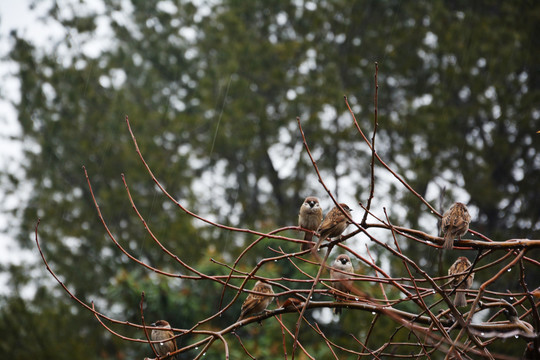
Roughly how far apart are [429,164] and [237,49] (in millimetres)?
4352

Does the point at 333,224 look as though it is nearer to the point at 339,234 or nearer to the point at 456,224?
the point at 339,234

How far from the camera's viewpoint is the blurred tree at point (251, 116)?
1007 cm

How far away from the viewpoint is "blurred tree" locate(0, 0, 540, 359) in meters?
10.1

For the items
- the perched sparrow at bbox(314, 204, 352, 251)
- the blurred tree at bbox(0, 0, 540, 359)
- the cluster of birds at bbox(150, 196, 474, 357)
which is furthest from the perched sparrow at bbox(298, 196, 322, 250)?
the blurred tree at bbox(0, 0, 540, 359)

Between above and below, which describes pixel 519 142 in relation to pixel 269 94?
below

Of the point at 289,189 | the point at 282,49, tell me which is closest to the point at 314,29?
the point at 282,49

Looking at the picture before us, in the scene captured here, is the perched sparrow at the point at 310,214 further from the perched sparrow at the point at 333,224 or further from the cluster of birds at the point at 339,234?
the perched sparrow at the point at 333,224

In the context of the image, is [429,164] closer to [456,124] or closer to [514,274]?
[456,124]

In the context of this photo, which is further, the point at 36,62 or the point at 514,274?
the point at 36,62

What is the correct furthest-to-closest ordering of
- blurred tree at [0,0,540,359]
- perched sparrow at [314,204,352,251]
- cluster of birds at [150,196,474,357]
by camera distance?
1. blurred tree at [0,0,540,359]
2. perched sparrow at [314,204,352,251]
3. cluster of birds at [150,196,474,357]

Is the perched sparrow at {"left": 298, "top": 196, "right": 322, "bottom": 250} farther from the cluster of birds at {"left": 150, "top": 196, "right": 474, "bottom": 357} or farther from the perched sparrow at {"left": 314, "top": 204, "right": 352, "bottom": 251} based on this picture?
the perched sparrow at {"left": 314, "top": 204, "right": 352, "bottom": 251}

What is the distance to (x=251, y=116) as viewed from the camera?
1199 cm

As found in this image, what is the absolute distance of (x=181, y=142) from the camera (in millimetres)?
12188

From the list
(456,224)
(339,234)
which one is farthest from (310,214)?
(456,224)
